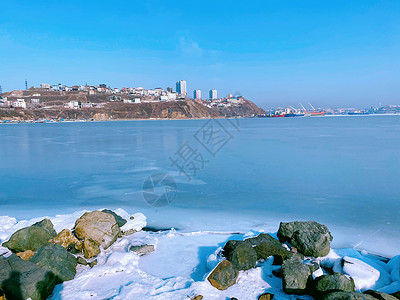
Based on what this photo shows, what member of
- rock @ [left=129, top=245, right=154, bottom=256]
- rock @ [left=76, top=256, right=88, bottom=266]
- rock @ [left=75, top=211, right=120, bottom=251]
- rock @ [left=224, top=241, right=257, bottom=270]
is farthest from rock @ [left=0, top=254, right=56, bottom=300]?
rock @ [left=224, top=241, right=257, bottom=270]

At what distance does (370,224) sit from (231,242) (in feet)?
9.50

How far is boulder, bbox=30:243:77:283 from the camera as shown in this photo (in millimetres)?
3614

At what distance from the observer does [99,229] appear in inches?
183

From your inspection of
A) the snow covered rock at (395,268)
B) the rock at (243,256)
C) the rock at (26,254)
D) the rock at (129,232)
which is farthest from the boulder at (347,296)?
the rock at (26,254)

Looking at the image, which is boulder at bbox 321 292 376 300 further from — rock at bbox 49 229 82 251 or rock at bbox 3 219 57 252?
rock at bbox 3 219 57 252

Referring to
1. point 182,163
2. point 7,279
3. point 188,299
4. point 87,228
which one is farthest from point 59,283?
point 182,163

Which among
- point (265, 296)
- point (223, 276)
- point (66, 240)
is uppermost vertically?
point (66, 240)

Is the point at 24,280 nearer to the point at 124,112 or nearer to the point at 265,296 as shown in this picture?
the point at 265,296

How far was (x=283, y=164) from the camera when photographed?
11.2 m

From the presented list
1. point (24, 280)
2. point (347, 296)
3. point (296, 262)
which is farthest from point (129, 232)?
point (347, 296)

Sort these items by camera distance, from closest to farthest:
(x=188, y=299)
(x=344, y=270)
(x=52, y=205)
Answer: (x=188, y=299) < (x=344, y=270) < (x=52, y=205)

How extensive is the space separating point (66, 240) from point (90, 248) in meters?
0.46

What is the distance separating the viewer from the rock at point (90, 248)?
4.24 meters

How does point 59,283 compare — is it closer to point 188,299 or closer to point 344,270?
point 188,299
